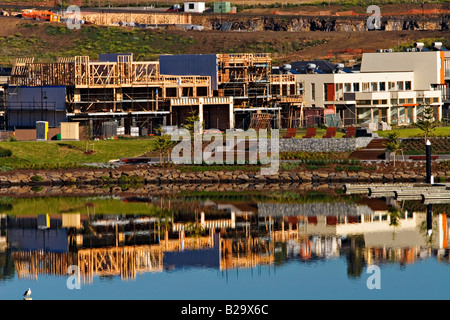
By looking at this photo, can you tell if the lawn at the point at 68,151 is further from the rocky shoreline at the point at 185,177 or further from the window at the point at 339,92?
the window at the point at 339,92

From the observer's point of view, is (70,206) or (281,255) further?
(70,206)

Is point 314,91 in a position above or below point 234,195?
above

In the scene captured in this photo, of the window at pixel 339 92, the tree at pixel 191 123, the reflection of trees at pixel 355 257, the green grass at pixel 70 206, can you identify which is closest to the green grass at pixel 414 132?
the window at pixel 339 92

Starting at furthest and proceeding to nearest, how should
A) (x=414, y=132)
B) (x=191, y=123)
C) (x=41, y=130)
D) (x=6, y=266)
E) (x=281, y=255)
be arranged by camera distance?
1. (x=41, y=130)
2. (x=414, y=132)
3. (x=191, y=123)
4. (x=281, y=255)
5. (x=6, y=266)

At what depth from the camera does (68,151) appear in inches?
3460

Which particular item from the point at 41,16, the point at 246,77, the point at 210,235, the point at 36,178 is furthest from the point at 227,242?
the point at 41,16

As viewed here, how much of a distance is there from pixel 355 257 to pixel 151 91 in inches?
2101

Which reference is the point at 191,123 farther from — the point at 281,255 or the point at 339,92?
the point at 281,255

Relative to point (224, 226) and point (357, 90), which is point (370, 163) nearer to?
point (224, 226)

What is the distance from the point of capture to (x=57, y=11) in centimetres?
18325

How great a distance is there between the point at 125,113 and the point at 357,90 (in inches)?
1052

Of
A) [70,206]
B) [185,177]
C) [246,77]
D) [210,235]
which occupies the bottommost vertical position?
[210,235]

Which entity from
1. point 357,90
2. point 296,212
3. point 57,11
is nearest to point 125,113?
point 357,90
